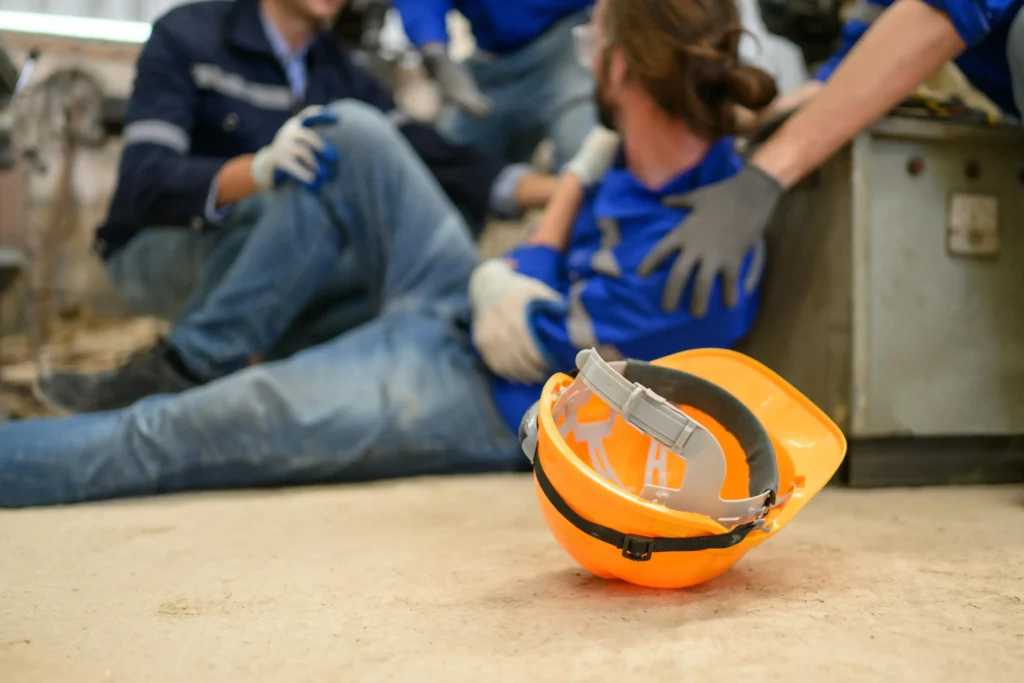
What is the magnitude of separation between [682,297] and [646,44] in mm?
293

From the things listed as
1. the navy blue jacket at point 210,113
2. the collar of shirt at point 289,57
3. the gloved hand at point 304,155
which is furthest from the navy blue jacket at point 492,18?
the gloved hand at point 304,155

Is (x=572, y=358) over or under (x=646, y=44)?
under

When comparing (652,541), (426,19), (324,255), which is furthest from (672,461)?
(426,19)

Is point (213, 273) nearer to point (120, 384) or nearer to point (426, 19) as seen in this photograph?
point (120, 384)

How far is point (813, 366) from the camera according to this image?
3.57 feet

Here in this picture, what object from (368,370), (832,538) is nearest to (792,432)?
(832,538)

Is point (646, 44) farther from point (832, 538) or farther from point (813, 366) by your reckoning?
point (832, 538)

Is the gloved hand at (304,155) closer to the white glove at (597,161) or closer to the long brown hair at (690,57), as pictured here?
the white glove at (597,161)

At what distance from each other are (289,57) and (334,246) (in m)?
0.57

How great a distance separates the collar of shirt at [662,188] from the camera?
1002 mm

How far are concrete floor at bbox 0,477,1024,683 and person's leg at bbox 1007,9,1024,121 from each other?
0.47 m

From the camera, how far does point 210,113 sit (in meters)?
1.55

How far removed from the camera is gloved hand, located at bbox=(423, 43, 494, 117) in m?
1.76

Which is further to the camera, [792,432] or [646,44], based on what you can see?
[646,44]
